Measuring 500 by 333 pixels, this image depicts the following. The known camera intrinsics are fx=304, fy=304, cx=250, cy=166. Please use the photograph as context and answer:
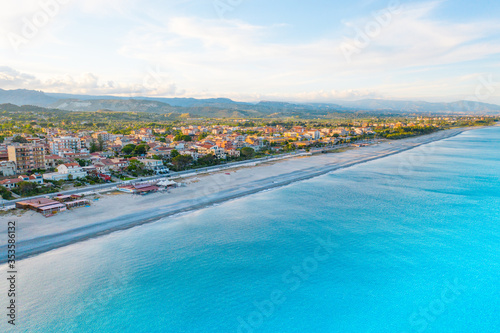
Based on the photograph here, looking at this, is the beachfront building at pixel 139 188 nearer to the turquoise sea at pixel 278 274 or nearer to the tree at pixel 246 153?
the turquoise sea at pixel 278 274

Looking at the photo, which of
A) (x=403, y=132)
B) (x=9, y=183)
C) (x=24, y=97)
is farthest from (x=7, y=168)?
(x=24, y=97)

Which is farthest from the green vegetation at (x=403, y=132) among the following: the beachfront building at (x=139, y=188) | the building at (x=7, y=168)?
the building at (x=7, y=168)

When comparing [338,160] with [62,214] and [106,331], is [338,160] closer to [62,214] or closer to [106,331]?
[62,214]

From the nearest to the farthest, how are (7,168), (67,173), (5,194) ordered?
1. (5,194)
2. (67,173)
3. (7,168)

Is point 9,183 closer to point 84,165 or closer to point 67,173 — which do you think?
point 67,173

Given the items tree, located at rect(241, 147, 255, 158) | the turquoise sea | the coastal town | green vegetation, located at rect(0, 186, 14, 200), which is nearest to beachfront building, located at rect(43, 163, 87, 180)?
the coastal town

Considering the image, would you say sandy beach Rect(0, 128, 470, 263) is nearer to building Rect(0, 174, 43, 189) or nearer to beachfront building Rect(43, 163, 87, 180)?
building Rect(0, 174, 43, 189)

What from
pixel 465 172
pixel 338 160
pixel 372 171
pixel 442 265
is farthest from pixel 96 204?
pixel 465 172
